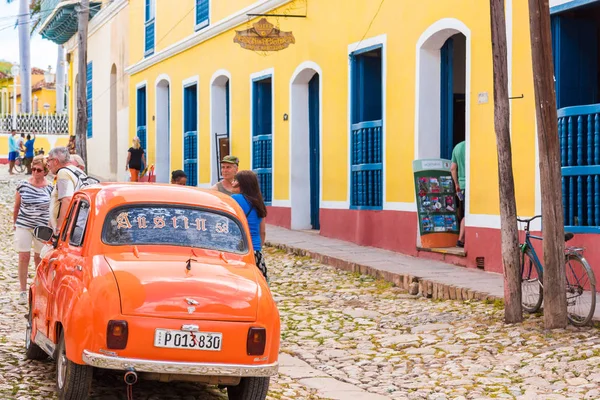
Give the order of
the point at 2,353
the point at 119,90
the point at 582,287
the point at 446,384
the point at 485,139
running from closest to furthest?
the point at 446,384
the point at 2,353
the point at 582,287
the point at 485,139
the point at 119,90

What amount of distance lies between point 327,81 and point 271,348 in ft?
37.2

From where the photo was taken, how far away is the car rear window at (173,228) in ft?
23.6

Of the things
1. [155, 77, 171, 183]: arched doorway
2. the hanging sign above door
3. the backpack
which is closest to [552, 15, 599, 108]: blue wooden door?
the backpack

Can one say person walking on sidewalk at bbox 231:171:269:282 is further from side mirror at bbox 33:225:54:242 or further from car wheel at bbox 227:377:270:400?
car wheel at bbox 227:377:270:400

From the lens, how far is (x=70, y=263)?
723cm

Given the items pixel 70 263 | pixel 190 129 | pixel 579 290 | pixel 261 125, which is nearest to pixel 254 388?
pixel 70 263

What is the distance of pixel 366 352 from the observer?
30.4ft

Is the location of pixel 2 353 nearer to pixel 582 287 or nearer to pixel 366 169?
pixel 582 287

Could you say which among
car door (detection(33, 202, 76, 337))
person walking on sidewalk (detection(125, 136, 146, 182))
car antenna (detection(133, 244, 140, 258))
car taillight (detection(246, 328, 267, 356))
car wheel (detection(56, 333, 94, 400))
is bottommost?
car wheel (detection(56, 333, 94, 400))

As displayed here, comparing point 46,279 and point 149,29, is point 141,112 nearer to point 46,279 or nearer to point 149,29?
point 149,29

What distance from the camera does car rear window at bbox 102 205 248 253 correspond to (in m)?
7.20

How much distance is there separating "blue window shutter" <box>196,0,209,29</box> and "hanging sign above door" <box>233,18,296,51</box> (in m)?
5.79

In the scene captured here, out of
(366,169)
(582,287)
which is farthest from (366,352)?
(366,169)

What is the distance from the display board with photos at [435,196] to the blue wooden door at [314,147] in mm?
4983
